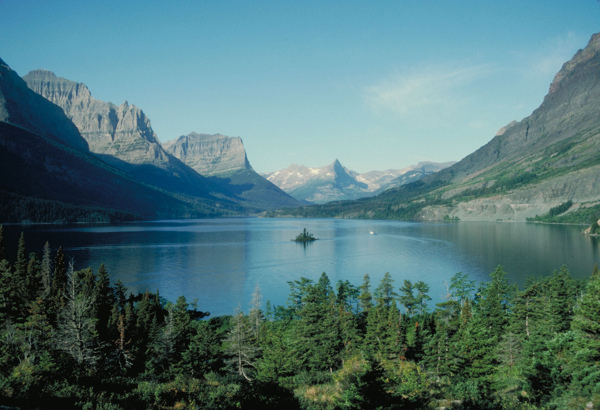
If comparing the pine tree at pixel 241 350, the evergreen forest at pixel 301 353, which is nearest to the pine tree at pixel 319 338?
the evergreen forest at pixel 301 353

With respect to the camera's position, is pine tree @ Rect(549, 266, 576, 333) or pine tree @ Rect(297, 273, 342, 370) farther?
pine tree @ Rect(549, 266, 576, 333)

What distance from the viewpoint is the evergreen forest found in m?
19.5

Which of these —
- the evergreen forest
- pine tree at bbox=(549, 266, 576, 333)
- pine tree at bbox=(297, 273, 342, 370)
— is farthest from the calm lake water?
pine tree at bbox=(297, 273, 342, 370)

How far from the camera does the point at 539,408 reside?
21438 mm

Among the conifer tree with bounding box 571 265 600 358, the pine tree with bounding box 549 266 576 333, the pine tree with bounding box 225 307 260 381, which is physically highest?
the conifer tree with bounding box 571 265 600 358

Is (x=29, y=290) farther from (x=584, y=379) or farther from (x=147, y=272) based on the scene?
(x=584, y=379)

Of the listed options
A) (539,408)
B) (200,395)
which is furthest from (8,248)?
(539,408)

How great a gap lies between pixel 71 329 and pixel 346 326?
110ft

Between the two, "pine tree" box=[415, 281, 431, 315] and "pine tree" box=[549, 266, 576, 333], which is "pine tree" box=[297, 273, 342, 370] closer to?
"pine tree" box=[415, 281, 431, 315]

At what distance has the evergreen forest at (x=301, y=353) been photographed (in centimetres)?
1947

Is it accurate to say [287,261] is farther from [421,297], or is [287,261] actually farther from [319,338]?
[319,338]

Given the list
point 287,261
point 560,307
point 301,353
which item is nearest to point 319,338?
point 301,353

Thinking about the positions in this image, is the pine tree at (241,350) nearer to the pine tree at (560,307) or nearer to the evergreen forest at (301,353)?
the evergreen forest at (301,353)

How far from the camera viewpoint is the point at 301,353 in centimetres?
4747
